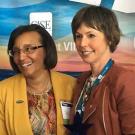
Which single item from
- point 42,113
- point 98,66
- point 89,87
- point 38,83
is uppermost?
point 98,66

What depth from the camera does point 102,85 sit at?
1.54 metres

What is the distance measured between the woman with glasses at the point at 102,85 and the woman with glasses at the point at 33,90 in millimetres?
238

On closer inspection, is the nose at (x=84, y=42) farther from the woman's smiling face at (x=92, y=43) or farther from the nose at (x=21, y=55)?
the nose at (x=21, y=55)

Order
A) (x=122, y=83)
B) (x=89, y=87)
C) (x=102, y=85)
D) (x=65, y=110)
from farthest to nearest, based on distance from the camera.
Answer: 1. (x=65, y=110)
2. (x=89, y=87)
3. (x=102, y=85)
4. (x=122, y=83)

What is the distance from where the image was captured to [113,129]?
146 centimetres

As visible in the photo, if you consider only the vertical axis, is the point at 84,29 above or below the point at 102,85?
above

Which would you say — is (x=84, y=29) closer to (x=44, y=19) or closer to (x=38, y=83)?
(x=38, y=83)

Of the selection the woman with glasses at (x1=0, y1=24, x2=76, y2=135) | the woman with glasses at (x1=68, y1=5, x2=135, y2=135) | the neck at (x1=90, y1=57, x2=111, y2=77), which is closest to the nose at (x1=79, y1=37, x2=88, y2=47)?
the woman with glasses at (x1=68, y1=5, x2=135, y2=135)

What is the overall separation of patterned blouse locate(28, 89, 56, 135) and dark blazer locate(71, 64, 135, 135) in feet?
1.24

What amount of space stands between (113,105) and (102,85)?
125 millimetres

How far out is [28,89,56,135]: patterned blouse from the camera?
1882 mm

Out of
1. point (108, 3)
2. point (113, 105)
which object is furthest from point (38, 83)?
point (108, 3)

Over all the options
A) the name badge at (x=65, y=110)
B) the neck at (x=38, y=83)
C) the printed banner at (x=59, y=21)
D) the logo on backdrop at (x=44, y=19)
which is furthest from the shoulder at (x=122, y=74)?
the logo on backdrop at (x=44, y=19)

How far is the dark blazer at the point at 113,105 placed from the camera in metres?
1.40
